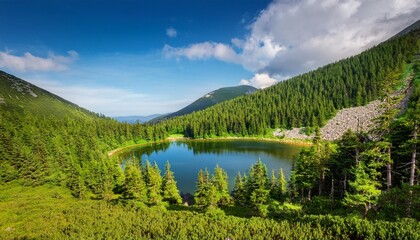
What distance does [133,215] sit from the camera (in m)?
23.9

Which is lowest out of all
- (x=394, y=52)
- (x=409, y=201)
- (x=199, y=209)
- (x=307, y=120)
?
(x=199, y=209)

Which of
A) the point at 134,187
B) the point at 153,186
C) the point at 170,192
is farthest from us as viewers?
the point at 170,192

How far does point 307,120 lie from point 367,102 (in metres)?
38.4

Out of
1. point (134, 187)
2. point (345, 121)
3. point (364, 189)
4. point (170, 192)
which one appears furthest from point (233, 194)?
point (345, 121)

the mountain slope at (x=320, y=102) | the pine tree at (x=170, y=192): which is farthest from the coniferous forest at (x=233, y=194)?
the mountain slope at (x=320, y=102)

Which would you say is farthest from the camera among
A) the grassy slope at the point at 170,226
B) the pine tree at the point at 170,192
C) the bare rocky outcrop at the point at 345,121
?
the bare rocky outcrop at the point at 345,121

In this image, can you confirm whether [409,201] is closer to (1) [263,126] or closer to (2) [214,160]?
(2) [214,160]

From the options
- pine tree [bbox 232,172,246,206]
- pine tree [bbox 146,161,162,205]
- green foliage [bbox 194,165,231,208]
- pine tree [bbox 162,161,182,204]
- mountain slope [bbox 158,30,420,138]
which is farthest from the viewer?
mountain slope [bbox 158,30,420,138]

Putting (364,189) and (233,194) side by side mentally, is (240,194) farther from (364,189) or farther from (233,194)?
(364,189)

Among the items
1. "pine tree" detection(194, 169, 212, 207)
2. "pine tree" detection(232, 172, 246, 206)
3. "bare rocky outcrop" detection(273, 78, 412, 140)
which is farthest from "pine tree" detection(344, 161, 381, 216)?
"bare rocky outcrop" detection(273, 78, 412, 140)

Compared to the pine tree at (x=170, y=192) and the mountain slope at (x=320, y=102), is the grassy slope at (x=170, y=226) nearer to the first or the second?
the pine tree at (x=170, y=192)

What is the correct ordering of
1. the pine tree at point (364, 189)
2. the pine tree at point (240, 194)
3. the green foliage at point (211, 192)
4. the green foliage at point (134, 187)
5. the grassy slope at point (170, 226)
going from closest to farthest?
the grassy slope at point (170, 226)
the pine tree at point (364, 189)
the green foliage at point (211, 192)
the pine tree at point (240, 194)
the green foliage at point (134, 187)

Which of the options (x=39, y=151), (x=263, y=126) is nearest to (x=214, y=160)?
(x=39, y=151)

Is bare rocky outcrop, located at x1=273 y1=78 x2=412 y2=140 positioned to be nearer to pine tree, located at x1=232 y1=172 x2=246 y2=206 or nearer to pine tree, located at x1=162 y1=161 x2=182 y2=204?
pine tree, located at x1=232 y1=172 x2=246 y2=206
